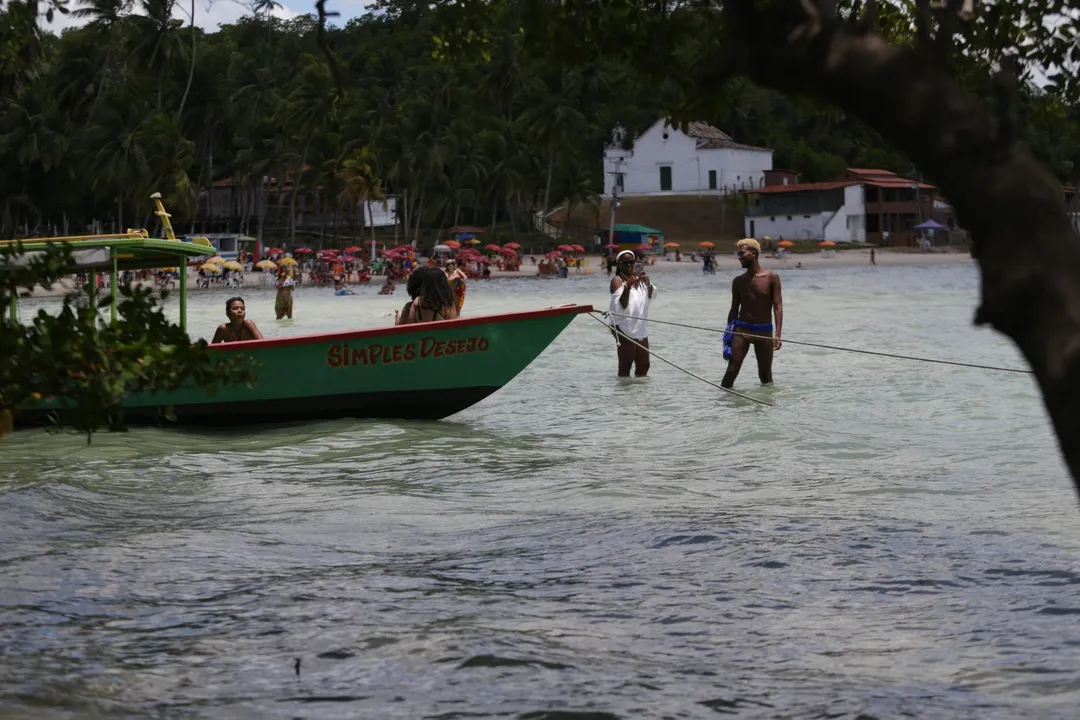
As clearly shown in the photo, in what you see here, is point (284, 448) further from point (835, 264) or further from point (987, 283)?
point (835, 264)

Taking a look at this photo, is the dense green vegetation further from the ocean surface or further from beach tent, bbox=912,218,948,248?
the ocean surface

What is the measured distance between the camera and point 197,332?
30.7 metres

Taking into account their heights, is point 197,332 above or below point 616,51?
below

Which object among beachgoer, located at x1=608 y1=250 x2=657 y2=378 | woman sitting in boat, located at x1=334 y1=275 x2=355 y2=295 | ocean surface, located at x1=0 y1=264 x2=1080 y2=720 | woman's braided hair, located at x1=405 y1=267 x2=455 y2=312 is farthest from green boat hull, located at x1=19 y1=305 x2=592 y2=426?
woman sitting in boat, located at x1=334 y1=275 x2=355 y2=295

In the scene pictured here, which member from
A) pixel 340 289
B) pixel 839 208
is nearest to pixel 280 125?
pixel 340 289

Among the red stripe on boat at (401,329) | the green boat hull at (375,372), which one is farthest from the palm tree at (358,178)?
the red stripe on boat at (401,329)

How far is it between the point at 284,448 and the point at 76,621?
548 cm

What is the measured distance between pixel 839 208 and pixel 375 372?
74305mm

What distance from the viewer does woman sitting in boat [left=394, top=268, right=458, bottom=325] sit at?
511 inches

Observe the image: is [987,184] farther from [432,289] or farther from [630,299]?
[630,299]

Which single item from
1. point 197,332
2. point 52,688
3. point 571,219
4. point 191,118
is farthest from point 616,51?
point 571,219

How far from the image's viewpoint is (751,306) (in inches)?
546

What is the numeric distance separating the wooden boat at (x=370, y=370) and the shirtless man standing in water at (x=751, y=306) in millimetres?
1926

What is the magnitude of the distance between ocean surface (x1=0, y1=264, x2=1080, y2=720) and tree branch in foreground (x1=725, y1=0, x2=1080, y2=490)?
2389 mm
